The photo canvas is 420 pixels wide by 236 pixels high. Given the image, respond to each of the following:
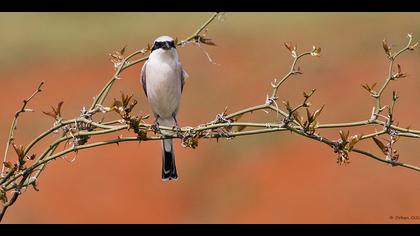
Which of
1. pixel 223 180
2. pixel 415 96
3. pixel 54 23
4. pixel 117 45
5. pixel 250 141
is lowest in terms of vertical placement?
pixel 223 180

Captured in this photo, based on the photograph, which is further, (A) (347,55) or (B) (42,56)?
(B) (42,56)

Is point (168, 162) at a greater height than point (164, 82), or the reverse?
point (164, 82)

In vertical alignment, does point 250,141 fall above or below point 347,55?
below

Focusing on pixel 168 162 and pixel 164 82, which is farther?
pixel 168 162

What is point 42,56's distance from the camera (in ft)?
60.9

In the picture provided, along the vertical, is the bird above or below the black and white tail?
above

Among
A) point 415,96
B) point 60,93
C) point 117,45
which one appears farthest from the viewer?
point 117,45

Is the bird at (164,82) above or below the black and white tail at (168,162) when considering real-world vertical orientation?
above

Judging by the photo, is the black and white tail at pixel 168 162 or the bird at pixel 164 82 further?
the black and white tail at pixel 168 162

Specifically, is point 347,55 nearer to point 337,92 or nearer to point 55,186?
point 337,92

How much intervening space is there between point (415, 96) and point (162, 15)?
29.1 feet

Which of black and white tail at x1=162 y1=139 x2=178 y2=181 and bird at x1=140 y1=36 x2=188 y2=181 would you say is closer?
bird at x1=140 y1=36 x2=188 y2=181

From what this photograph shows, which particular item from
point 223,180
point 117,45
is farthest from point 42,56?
point 223,180

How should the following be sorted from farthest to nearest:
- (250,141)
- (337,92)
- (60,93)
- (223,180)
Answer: (60,93) < (337,92) < (250,141) < (223,180)
